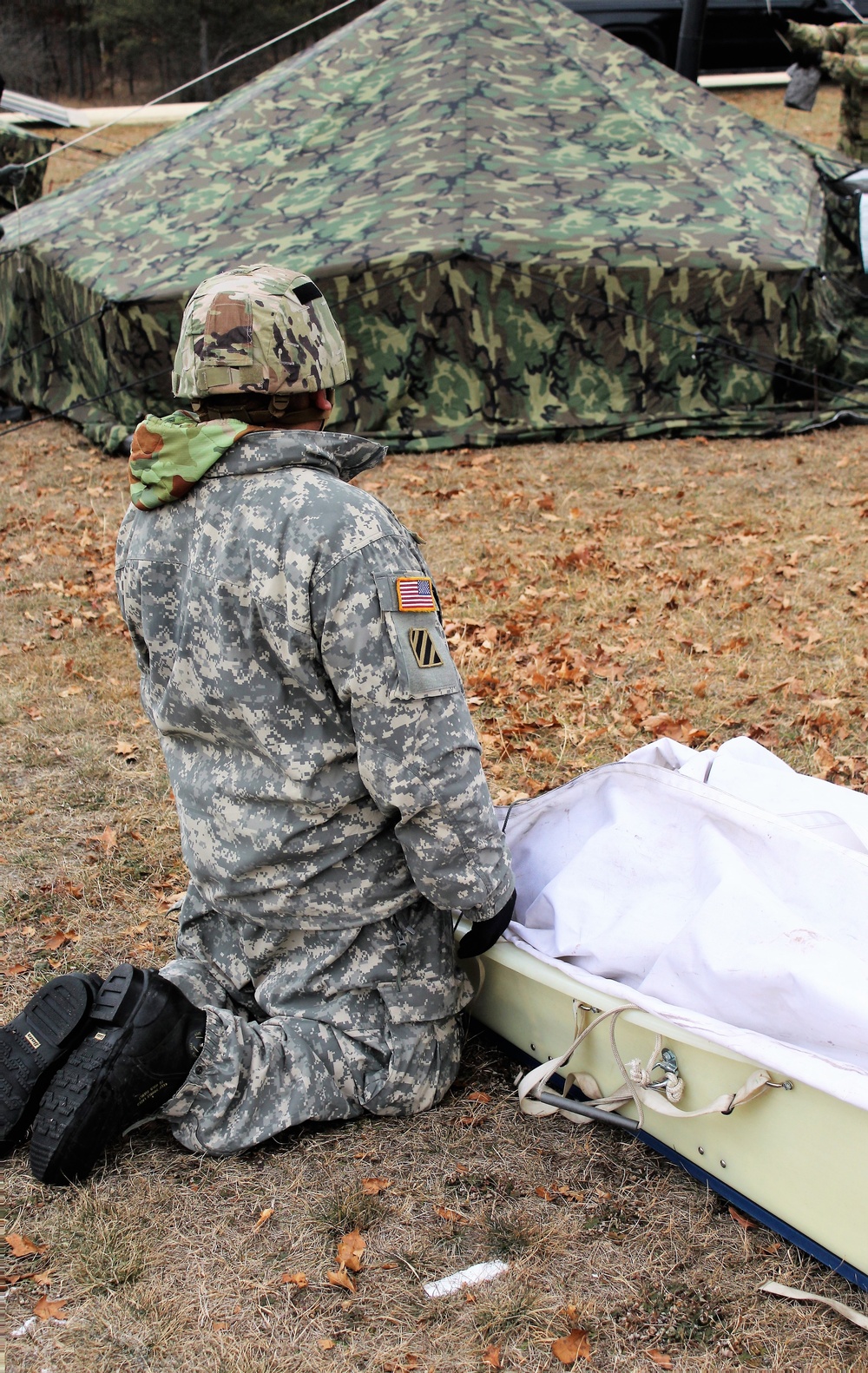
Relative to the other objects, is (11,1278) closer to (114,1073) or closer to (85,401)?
(114,1073)

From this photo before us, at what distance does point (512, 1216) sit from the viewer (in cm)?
227

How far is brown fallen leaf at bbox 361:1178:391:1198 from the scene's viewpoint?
2326 mm

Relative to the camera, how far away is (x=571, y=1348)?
1.98m

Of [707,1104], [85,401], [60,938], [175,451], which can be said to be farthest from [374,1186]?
[85,401]

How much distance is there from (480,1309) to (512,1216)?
0.23 meters

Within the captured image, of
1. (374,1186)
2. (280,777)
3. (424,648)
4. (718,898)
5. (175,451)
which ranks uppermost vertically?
(175,451)

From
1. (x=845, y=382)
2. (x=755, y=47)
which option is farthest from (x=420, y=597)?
(x=755, y=47)

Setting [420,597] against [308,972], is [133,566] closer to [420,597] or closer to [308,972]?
[420,597]

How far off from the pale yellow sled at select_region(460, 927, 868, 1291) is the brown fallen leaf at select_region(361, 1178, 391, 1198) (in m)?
0.34

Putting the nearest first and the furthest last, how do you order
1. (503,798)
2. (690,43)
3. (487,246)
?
(503,798), (487,246), (690,43)

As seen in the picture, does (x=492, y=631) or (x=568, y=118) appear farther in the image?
(x=568, y=118)

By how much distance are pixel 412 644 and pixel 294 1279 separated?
3.89 feet

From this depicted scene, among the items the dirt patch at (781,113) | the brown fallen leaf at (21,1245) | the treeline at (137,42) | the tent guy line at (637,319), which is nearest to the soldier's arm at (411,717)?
the brown fallen leaf at (21,1245)

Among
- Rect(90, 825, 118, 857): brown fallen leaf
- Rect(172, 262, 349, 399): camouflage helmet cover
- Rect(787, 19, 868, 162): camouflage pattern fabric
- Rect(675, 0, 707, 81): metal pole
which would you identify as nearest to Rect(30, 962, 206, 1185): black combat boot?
Rect(172, 262, 349, 399): camouflage helmet cover
